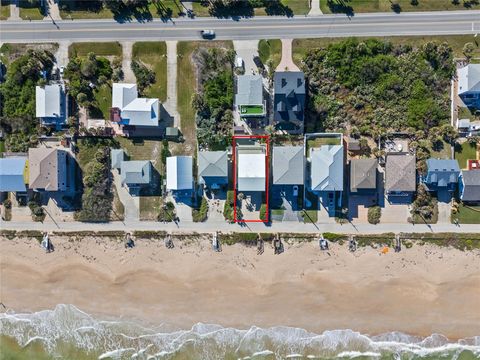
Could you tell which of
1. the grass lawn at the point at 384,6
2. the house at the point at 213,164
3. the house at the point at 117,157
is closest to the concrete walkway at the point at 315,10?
the grass lawn at the point at 384,6

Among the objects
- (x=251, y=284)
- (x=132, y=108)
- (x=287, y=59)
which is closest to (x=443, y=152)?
(x=287, y=59)

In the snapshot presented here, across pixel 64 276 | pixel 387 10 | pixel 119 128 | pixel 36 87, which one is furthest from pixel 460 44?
pixel 64 276

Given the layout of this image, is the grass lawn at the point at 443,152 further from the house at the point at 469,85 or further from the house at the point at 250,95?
the house at the point at 250,95

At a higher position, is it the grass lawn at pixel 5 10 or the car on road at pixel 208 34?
the grass lawn at pixel 5 10

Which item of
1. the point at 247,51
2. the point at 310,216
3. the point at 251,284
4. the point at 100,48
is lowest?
the point at 251,284

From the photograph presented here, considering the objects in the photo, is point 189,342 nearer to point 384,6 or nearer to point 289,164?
point 289,164

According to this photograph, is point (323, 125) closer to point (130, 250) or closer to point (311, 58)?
point (311, 58)
